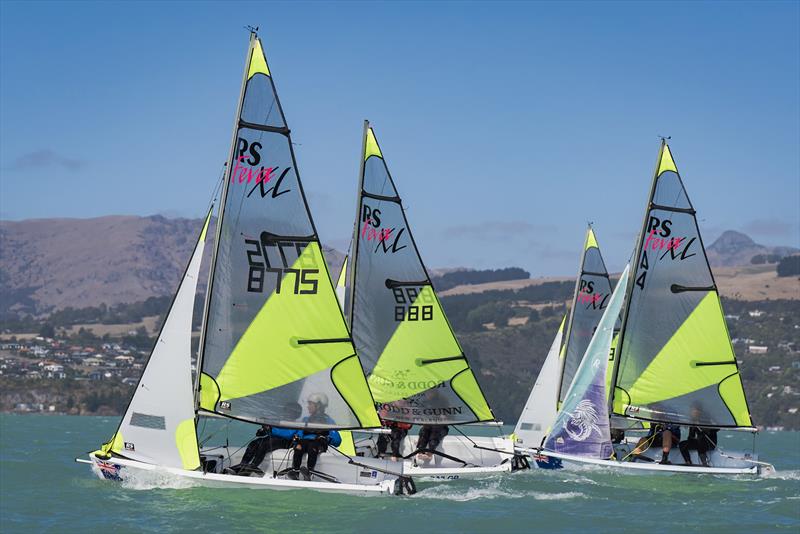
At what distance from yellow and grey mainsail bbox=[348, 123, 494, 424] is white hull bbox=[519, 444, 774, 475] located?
269 centimetres

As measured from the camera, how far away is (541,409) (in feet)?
127

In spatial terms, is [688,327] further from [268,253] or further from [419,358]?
[268,253]

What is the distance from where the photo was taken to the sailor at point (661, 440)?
32469 millimetres

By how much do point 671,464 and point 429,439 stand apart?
646 centimetres

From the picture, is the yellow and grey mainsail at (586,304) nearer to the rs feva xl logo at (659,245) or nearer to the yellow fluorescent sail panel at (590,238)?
the yellow fluorescent sail panel at (590,238)

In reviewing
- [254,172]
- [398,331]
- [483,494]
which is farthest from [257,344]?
[398,331]

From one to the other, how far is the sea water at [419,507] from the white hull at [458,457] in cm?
52

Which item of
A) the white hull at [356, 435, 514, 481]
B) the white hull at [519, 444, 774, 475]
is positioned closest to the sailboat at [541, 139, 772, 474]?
the white hull at [519, 444, 774, 475]

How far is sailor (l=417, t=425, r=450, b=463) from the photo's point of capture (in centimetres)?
3203

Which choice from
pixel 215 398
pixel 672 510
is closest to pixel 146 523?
pixel 215 398

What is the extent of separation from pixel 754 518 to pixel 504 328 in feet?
570

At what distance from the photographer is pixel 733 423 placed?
33.9 meters

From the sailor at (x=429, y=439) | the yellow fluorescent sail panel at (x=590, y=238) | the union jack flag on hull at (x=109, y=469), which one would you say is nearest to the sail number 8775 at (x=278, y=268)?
the union jack flag on hull at (x=109, y=469)

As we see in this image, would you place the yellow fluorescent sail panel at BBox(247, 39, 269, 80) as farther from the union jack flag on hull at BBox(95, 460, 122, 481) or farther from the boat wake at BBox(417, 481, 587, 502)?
the boat wake at BBox(417, 481, 587, 502)
